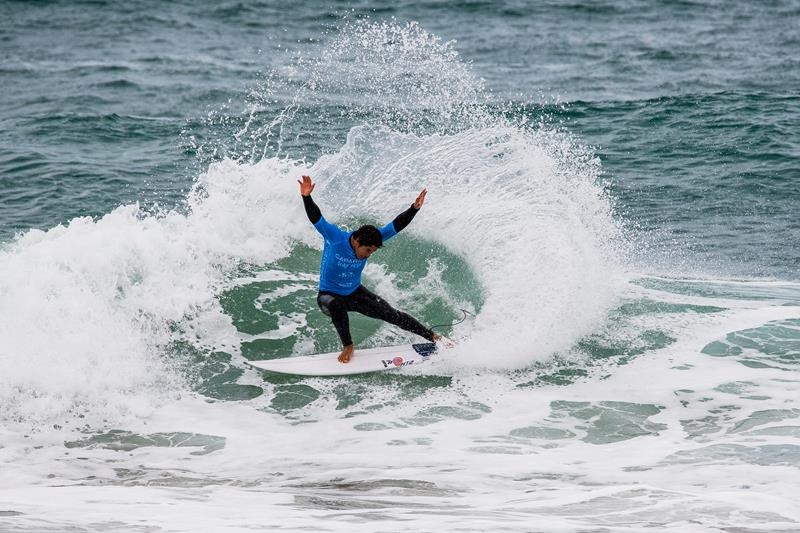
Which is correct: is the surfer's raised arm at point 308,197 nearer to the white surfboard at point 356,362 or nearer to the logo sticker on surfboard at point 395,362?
the white surfboard at point 356,362

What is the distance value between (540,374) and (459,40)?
63.4ft

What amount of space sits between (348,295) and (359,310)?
0.22 meters

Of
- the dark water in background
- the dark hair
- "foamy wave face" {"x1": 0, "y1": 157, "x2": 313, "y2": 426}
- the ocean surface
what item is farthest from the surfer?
the dark water in background

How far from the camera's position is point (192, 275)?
11.6 m

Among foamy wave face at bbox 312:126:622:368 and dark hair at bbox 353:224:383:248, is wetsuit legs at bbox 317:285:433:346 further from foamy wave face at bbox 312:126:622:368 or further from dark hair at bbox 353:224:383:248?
dark hair at bbox 353:224:383:248

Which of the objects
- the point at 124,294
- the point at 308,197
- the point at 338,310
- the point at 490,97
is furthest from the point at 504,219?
the point at 490,97

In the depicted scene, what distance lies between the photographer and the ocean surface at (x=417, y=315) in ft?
24.8

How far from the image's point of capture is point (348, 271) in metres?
9.91

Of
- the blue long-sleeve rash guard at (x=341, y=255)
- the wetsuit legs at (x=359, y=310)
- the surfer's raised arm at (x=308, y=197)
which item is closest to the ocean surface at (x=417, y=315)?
the wetsuit legs at (x=359, y=310)

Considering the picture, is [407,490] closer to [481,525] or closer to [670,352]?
[481,525]

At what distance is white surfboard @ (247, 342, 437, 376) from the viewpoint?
33.1 feet

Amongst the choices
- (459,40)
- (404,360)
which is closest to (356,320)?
(404,360)

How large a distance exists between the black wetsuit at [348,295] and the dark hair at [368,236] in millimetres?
173

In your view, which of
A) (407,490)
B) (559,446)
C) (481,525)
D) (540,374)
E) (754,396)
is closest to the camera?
(481,525)
